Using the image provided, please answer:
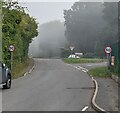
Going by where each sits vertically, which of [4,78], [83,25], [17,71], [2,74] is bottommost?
[17,71]

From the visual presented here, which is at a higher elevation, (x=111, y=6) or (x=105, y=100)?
(x=111, y=6)

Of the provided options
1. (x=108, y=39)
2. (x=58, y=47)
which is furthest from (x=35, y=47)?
(x=108, y=39)

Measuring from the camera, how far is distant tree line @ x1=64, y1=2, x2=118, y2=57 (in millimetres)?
76812

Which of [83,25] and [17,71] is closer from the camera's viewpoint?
[17,71]

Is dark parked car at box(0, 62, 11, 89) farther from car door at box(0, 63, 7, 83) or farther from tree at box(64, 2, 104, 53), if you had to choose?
tree at box(64, 2, 104, 53)

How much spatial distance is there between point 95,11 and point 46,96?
78.2 m

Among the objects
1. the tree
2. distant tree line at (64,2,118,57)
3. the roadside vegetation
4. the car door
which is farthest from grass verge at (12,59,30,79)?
Result: the tree

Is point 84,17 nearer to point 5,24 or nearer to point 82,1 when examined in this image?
point 82,1

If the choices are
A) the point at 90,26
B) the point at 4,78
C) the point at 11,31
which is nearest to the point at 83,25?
the point at 90,26

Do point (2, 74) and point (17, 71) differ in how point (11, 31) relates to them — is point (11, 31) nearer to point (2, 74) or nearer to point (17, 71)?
point (17, 71)

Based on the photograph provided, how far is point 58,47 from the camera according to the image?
9650 centimetres

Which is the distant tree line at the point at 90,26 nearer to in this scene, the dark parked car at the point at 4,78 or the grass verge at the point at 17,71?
the grass verge at the point at 17,71

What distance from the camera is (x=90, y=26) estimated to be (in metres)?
90.9

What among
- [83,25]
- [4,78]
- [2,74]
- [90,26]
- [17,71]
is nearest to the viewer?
[2,74]
